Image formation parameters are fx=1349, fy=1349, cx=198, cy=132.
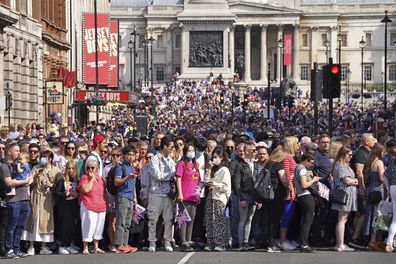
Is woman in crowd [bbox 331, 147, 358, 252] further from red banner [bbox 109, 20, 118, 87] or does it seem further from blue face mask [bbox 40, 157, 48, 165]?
red banner [bbox 109, 20, 118, 87]

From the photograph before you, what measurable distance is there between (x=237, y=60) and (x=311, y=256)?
13383 centimetres

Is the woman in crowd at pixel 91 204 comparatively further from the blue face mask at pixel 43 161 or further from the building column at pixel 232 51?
the building column at pixel 232 51

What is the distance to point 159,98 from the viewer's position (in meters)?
109

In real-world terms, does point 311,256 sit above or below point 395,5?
below

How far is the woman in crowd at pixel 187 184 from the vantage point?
23.6 metres

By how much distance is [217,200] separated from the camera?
23.7 meters

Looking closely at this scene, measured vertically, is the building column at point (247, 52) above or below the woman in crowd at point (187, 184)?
above

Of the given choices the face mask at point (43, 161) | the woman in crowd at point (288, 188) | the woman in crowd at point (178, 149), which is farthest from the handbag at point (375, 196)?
the face mask at point (43, 161)

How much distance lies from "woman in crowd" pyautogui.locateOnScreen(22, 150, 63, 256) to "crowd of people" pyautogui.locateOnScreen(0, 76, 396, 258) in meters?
0.02

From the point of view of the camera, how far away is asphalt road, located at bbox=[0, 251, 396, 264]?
858 inches

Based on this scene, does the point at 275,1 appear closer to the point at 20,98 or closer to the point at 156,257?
the point at 20,98

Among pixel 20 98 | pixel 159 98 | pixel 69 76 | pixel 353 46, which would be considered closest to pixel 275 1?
pixel 353 46

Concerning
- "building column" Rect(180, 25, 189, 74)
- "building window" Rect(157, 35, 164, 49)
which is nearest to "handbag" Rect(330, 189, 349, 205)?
"building column" Rect(180, 25, 189, 74)

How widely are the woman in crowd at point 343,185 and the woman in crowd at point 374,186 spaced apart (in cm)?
26
